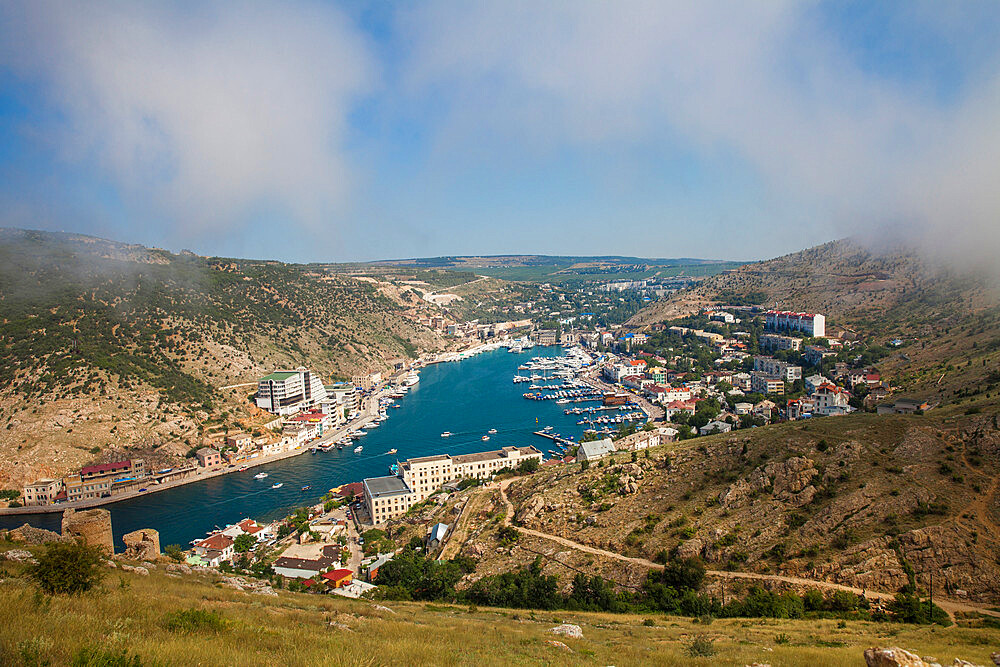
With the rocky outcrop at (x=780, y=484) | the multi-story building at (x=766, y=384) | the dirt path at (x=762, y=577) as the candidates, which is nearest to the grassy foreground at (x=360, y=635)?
the dirt path at (x=762, y=577)

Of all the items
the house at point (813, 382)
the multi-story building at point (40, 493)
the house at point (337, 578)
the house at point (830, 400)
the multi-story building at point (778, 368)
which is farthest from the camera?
the multi-story building at point (778, 368)

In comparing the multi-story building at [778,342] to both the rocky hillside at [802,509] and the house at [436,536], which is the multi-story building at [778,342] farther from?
the house at [436,536]

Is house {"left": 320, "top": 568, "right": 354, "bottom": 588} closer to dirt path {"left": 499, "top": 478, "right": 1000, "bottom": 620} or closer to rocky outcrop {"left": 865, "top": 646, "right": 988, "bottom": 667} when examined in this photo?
dirt path {"left": 499, "top": 478, "right": 1000, "bottom": 620}

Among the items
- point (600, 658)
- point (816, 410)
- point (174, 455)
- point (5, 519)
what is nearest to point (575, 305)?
point (816, 410)

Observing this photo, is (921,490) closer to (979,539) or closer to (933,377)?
(979,539)

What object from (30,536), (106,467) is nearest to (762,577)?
(30,536)

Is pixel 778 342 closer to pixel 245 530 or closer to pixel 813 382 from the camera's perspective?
pixel 813 382
